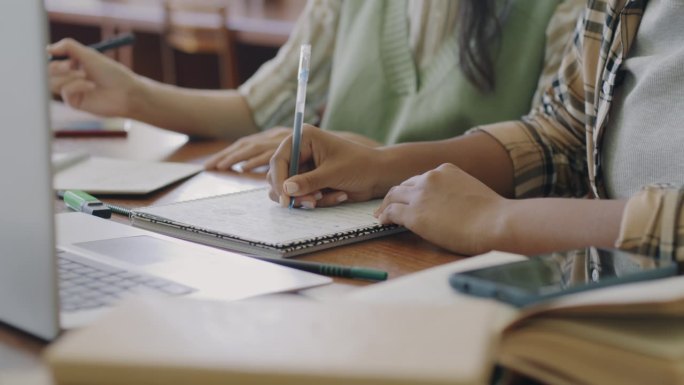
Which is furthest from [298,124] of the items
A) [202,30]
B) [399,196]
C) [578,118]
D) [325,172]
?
[202,30]

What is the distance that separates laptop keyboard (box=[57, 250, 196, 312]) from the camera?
0.68 metres

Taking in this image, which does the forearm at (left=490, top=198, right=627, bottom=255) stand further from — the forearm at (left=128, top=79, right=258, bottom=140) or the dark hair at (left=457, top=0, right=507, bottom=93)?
the forearm at (left=128, top=79, right=258, bottom=140)

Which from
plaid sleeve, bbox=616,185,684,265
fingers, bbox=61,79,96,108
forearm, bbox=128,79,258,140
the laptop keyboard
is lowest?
forearm, bbox=128,79,258,140

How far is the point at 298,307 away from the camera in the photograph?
0.55 metres

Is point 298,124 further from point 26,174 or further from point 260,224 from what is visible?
point 26,174

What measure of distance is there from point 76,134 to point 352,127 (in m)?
0.51

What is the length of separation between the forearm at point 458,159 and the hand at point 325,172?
0.08 ft

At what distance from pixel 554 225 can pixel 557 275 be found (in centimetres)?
23

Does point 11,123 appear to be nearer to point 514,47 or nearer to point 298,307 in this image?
point 298,307

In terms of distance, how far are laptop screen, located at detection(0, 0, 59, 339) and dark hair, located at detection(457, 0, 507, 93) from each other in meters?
1.05

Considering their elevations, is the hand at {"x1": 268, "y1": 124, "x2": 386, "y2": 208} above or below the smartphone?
below

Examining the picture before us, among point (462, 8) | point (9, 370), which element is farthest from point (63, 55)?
point (9, 370)

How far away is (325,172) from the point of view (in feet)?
3.59

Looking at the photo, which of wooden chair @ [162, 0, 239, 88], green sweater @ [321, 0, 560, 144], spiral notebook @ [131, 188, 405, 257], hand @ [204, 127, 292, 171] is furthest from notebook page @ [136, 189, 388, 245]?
wooden chair @ [162, 0, 239, 88]
